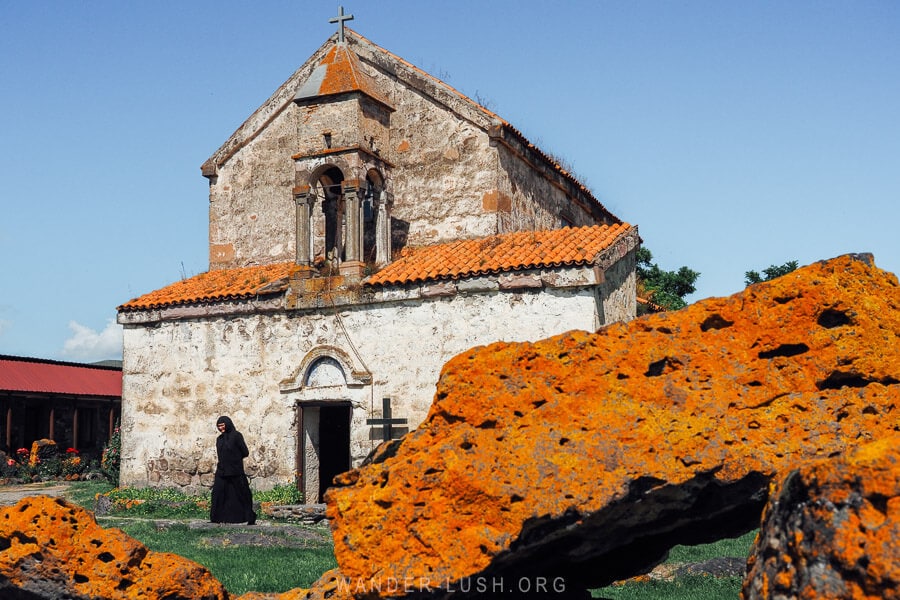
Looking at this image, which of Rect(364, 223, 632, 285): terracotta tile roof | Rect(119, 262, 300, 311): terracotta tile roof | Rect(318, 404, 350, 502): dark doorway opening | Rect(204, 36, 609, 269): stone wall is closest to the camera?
Rect(364, 223, 632, 285): terracotta tile roof

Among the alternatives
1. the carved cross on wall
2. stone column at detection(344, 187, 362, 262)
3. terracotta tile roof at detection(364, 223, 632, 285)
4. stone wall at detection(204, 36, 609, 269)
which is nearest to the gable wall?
stone wall at detection(204, 36, 609, 269)

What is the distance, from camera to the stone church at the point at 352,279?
13812 millimetres

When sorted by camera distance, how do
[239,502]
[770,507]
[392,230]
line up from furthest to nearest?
[392,230], [239,502], [770,507]

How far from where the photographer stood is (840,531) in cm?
275

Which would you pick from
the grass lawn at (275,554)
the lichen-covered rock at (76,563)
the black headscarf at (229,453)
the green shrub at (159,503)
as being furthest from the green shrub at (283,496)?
the lichen-covered rock at (76,563)

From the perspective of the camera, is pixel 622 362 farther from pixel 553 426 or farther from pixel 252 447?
pixel 252 447

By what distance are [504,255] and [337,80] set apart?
15.1 ft

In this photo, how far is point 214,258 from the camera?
60.0ft

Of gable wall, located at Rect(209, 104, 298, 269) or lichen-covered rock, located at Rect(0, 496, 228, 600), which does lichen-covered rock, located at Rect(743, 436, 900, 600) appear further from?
gable wall, located at Rect(209, 104, 298, 269)

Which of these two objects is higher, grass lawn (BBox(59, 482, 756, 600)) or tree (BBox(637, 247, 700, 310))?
tree (BBox(637, 247, 700, 310))

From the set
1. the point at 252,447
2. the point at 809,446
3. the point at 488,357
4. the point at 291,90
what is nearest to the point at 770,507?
the point at 809,446

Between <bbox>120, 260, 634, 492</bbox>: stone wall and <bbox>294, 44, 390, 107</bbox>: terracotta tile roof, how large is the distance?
379 cm

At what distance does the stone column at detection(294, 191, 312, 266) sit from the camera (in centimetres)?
1567

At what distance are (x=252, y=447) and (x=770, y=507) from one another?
13035mm
